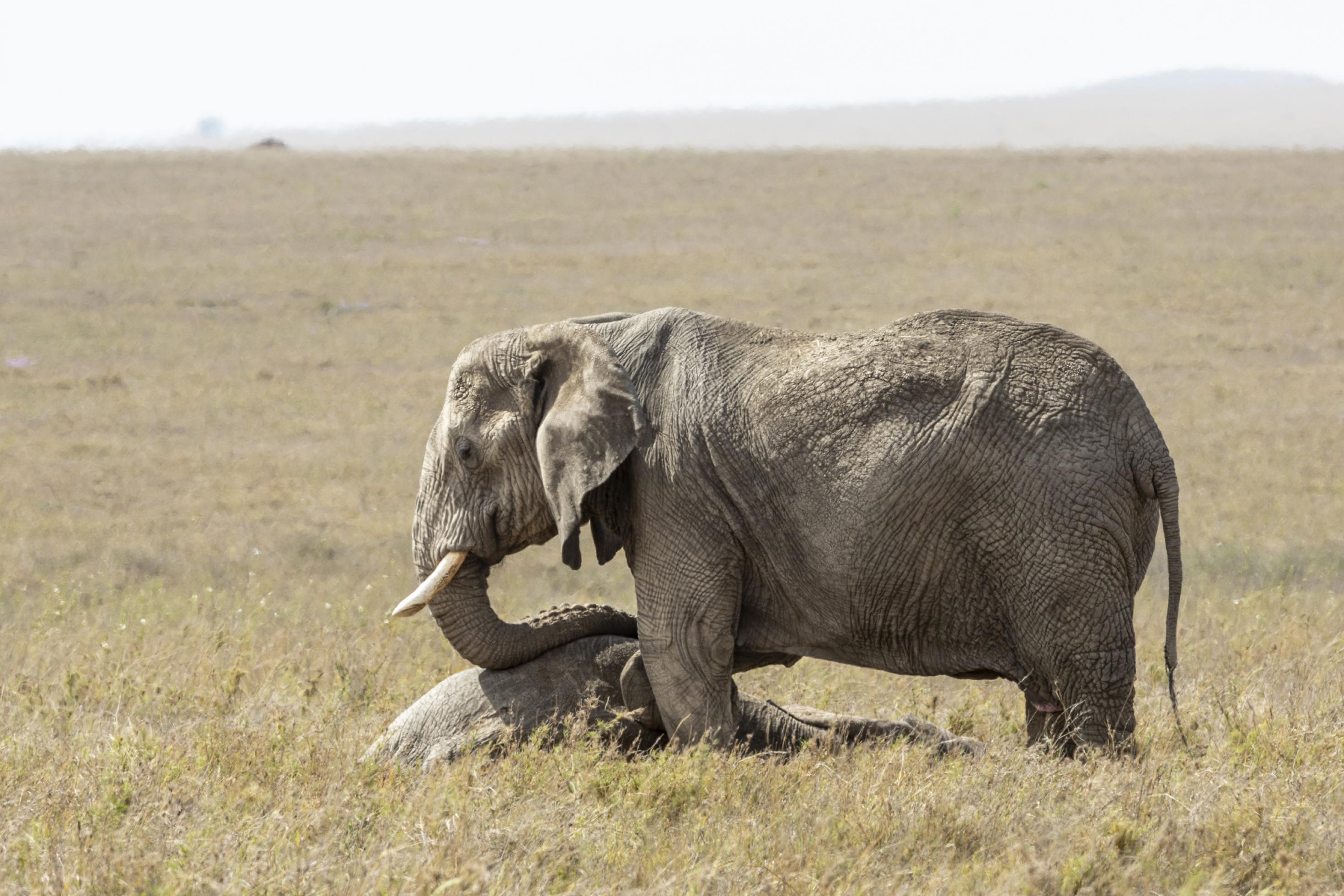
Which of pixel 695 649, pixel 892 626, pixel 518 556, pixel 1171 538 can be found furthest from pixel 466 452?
pixel 518 556

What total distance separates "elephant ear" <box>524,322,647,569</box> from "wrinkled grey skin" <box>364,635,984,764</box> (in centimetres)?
60

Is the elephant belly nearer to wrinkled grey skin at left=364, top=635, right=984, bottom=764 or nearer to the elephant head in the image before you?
wrinkled grey skin at left=364, top=635, right=984, bottom=764

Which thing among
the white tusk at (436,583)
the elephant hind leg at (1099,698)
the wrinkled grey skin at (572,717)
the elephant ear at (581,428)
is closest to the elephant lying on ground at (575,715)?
the wrinkled grey skin at (572,717)

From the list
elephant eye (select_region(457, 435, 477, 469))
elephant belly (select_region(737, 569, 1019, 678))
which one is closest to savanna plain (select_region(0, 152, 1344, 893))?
elephant belly (select_region(737, 569, 1019, 678))

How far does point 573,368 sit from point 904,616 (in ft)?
5.49

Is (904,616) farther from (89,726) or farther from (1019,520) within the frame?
(89,726)

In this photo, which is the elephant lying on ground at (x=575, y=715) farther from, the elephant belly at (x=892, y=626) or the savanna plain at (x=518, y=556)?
the elephant belly at (x=892, y=626)

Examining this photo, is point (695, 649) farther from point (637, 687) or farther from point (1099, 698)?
point (1099, 698)

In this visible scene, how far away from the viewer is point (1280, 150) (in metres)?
52.2

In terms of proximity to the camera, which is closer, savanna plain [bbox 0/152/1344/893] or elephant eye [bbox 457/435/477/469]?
savanna plain [bbox 0/152/1344/893]

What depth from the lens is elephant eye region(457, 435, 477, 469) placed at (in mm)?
6238

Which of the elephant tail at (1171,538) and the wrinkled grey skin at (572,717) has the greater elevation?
the elephant tail at (1171,538)

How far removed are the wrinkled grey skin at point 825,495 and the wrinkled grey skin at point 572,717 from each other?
0.14 metres

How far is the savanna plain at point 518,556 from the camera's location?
15.6ft
